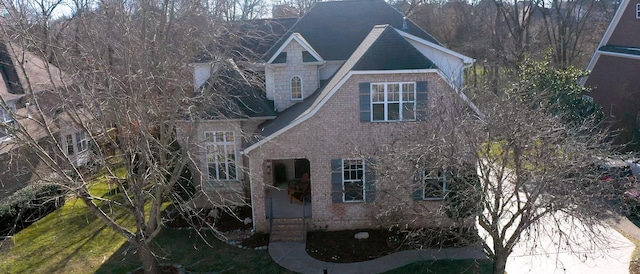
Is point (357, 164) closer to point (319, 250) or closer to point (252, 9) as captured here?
point (319, 250)

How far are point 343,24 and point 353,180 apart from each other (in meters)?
10.3

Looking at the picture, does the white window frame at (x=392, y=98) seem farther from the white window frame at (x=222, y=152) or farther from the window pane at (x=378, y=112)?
the white window frame at (x=222, y=152)

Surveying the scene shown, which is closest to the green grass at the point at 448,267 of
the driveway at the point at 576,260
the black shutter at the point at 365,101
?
the driveway at the point at 576,260

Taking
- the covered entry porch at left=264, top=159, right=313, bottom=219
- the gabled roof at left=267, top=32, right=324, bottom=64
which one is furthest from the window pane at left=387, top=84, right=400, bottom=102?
the gabled roof at left=267, top=32, right=324, bottom=64

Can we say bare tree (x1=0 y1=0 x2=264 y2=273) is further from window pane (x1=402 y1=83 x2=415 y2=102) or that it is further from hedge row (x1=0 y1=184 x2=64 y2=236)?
window pane (x1=402 y1=83 x2=415 y2=102)

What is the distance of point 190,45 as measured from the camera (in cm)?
1689

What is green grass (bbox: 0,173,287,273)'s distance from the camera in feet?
51.9

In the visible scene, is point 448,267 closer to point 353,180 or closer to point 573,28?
point 353,180

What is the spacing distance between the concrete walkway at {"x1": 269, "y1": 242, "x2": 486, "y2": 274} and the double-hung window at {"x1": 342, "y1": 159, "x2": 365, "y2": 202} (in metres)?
2.57

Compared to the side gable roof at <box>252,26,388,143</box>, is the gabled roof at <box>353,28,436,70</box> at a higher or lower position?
higher

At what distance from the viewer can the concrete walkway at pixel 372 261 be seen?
15141 mm

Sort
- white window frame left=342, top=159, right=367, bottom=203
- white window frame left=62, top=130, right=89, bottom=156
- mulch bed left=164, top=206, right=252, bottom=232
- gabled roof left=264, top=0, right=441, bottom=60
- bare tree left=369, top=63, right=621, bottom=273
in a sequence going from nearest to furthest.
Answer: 1. bare tree left=369, top=63, right=621, bottom=273
2. white window frame left=342, top=159, right=367, bottom=203
3. mulch bed left=164, top=206, right=252, bottom=232
4. gabled roof left=264, top=0, right=441, bottom=60
5. white window frame left=62, top=130, right=89, bottom=156

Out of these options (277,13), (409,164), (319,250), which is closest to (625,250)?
(409,164)

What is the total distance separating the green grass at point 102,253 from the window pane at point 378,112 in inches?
232
